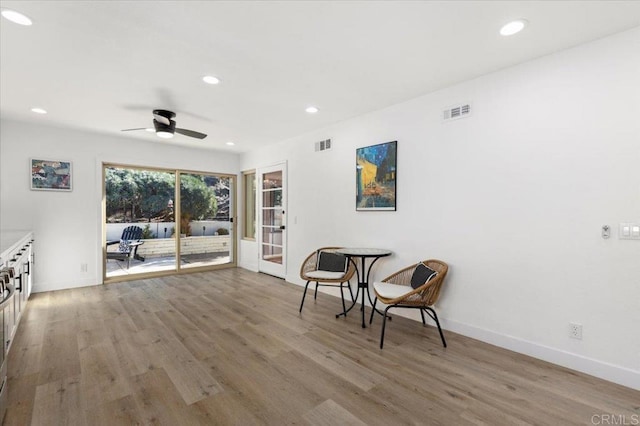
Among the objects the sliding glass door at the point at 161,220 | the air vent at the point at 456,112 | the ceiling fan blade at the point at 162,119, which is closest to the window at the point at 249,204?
the sliding glass door at the point at 161,220

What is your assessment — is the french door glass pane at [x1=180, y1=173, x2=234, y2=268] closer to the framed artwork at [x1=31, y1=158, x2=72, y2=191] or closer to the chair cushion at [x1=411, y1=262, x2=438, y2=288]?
the framed artwork at [x1=31, y1=158, x2=72, y2=191]

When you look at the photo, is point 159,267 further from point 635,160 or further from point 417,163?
point 635,160

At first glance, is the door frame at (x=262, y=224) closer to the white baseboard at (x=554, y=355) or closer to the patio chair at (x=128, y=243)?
the patio chair at (x=128, y=243)

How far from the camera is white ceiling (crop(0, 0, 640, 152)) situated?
1.97 metres

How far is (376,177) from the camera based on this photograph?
12.6 feet

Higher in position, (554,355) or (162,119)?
(162,119)

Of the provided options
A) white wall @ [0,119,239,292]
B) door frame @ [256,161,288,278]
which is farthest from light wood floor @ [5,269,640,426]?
door frame @ [256,161,288,278]

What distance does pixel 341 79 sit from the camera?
118 inches

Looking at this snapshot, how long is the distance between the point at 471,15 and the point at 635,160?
1.58 metres

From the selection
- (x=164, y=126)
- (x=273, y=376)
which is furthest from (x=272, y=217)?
(x=273, y=376)

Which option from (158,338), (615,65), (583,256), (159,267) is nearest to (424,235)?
(583,256)

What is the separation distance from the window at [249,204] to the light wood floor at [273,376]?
3.05 m

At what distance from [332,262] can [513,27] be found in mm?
2940

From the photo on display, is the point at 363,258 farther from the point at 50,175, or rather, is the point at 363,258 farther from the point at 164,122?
the point at 50,175
